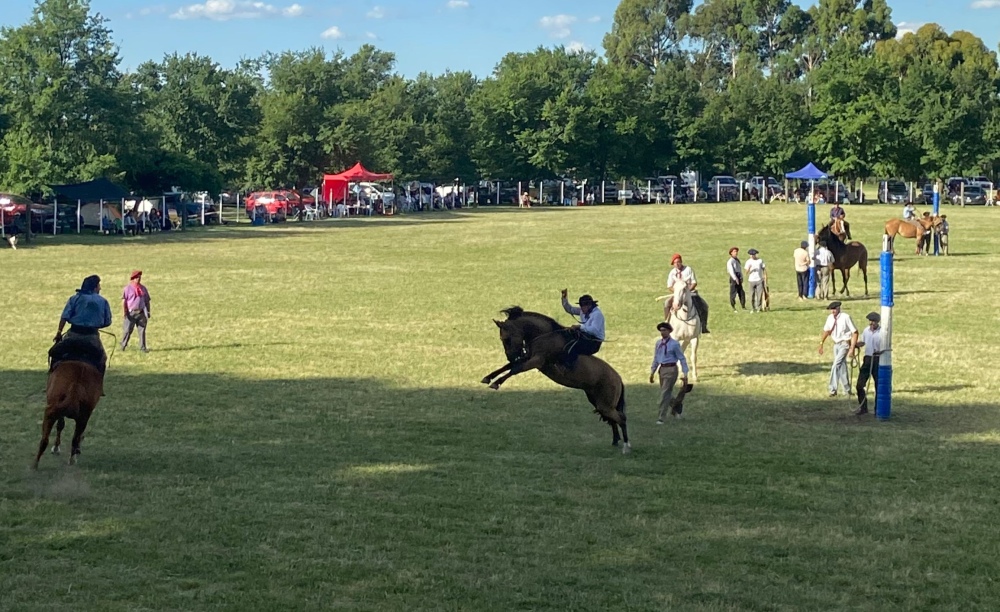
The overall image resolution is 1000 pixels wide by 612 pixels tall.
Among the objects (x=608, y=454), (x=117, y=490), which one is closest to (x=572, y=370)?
(x=608, y=454)

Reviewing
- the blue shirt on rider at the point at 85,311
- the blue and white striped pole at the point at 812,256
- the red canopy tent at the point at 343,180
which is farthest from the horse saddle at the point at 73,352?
the red canopy tent at the point at 343,180

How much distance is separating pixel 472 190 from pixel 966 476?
92184 millimetres

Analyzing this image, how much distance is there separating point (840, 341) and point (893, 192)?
94620mm

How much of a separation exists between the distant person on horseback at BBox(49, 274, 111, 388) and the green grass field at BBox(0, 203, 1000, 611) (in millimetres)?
1267

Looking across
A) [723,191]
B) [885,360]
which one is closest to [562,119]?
[723,191]

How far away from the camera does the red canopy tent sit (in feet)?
276

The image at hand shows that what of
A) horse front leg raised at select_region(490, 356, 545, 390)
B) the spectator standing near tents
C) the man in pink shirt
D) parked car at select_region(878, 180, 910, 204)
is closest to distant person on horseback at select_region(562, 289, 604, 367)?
horse front leg raised at select_region(490, 356, 545, 390)

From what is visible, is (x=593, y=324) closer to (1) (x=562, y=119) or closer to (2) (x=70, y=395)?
(2) (x=70, y=395)

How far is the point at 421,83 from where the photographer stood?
116 m

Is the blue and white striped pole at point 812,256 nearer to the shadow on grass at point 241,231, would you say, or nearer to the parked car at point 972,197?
the shadow on grass at point 241,231

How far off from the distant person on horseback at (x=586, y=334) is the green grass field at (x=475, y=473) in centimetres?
133

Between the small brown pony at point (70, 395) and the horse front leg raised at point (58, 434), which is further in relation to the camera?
the horse front leg raised at point (58, 434)

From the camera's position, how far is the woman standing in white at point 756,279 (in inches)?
1224

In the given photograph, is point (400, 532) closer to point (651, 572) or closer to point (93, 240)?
point (651, 572)
